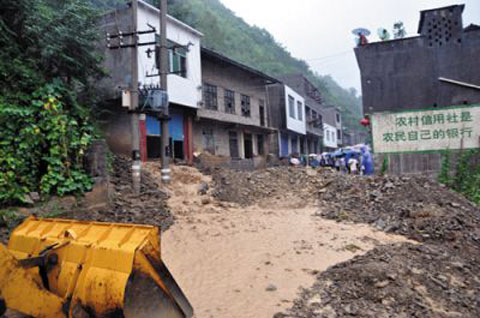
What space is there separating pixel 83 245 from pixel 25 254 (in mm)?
1011

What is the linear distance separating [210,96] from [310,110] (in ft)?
60.0

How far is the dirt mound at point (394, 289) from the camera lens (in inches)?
158

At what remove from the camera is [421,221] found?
24.7 feet

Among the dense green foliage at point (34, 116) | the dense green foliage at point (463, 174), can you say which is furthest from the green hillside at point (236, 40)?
the dense green foliage at point (463, 174)

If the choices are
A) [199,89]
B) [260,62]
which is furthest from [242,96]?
[260,62]

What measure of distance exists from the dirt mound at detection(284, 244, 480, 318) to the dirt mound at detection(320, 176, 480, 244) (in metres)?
1.68

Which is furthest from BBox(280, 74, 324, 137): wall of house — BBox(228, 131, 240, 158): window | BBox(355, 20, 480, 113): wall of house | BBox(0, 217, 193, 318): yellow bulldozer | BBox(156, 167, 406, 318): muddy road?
BBox(0, 217, 193, 318): yellow bulldozer

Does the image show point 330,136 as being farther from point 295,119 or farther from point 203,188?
point 203,188

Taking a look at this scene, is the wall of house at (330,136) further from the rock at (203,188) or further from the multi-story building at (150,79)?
the rock at (203,188)

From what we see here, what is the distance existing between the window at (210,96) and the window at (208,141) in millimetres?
1413

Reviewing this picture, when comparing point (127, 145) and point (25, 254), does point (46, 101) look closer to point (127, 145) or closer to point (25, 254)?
point (25, 254)

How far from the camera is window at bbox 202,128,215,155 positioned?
18.7m

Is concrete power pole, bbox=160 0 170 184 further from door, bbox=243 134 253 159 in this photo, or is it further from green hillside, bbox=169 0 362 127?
door, bbox=243 134 253 159

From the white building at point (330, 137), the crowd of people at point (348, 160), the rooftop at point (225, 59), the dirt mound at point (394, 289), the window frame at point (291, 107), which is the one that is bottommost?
the dirt mound at point (394, 289)
